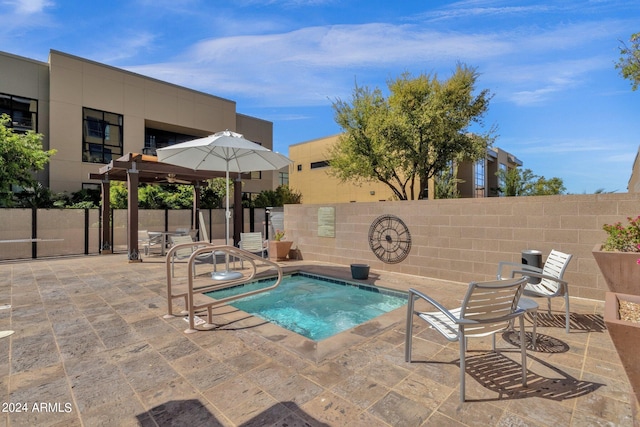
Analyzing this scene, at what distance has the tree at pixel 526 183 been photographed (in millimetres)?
21745

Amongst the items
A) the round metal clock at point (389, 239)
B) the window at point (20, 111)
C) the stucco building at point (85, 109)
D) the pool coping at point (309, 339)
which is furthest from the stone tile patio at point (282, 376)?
the window at point (20, 111)

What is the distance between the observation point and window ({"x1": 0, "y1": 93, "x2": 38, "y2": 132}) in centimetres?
1602

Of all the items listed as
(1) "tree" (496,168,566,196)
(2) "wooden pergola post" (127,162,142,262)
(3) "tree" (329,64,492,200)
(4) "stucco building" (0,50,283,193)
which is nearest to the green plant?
(2) "wooden pergola post" (127,162,142,262)

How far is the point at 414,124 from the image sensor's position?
43.8 feet

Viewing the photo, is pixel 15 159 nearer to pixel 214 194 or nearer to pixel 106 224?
pixel 106 224

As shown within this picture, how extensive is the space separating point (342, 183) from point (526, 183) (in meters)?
13.9

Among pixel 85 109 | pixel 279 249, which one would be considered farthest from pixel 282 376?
pixel 85 109

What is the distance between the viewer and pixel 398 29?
8.25 meters

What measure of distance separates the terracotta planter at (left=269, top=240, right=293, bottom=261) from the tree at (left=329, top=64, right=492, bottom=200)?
24.7ft

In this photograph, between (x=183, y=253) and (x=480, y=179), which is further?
(x=480, y=179)

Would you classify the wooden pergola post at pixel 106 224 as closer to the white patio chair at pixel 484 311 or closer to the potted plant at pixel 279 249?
the potted plant at pixel 279 249

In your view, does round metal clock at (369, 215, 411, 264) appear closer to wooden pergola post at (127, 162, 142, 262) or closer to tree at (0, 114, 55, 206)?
wooden pergola post at (127, 162, 142, 262)

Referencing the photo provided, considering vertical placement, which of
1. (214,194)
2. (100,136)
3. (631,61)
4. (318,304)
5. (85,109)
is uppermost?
(85,109)

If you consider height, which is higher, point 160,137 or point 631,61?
point 160,137
